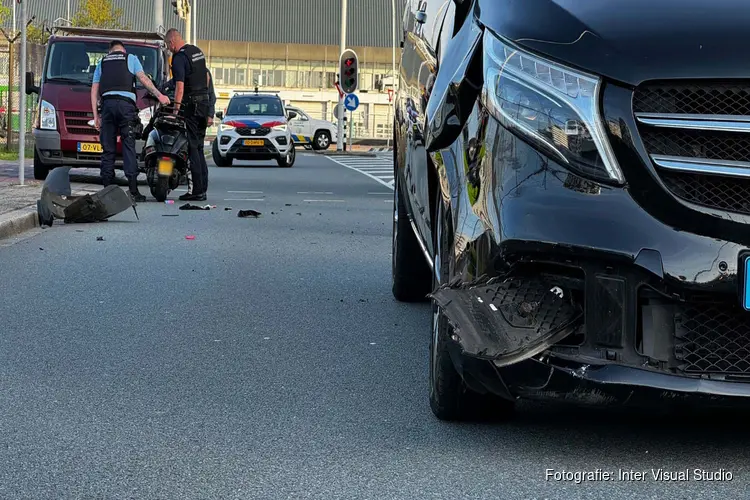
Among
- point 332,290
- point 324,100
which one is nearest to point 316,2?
point 324,100

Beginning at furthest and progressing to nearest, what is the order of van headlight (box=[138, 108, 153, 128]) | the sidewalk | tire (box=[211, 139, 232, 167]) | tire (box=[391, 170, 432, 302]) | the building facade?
the building facade
tire (box=[211, 139, 232, 167])
van headlight (box=[138, 108, 153, 128])
the sidewalk
tire (box=[391, 170, 432, 302])

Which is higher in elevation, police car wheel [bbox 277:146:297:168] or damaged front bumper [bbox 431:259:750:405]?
damaged front bumper [bbox 431:259:750:405]

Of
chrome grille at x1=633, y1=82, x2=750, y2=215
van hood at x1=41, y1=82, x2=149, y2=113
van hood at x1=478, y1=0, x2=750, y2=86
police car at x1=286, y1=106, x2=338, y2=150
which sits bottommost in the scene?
police car at x1=286, y1=106, x2=338, y2=150

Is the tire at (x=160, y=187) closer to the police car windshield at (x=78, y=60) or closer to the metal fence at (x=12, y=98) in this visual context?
the police car windshield at (x=78, y=60)

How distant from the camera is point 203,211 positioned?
49.3 feet

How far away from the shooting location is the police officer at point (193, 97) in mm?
16297

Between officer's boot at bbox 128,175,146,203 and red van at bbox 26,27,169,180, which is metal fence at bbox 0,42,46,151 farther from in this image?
officer's boot at bbox 128,175,146,203

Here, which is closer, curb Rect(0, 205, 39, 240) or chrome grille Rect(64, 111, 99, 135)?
curb Rect(0, 205, 39, 240)

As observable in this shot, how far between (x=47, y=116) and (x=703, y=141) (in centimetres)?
1715

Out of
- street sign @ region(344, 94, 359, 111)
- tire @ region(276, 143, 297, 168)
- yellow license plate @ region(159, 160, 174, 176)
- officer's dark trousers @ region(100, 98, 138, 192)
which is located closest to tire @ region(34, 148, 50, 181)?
officer's dark trousers @ region(100, 98, 138, 192)

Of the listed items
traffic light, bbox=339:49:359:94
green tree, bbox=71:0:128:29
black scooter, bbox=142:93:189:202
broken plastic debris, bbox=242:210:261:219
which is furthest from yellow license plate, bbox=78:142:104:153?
green tree, bbox=71:0:128:29

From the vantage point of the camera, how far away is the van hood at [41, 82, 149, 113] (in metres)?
19.7

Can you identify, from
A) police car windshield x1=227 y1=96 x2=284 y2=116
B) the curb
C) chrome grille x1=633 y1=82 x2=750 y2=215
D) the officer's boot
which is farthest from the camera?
police car windshield x1=227 y1=96 x2=284 y2=116

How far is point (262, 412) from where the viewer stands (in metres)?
4.68
